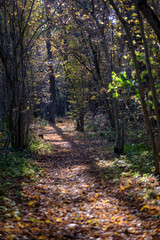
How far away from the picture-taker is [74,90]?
1869cm

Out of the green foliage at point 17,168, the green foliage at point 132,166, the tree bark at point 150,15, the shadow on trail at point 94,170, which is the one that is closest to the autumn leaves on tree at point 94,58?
the tree bark at point 150,15

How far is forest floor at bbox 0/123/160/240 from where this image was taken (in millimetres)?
3791

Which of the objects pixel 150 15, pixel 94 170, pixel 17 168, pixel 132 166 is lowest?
pixel 94 170

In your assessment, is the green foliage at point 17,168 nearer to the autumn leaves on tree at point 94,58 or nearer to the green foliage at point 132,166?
the autumn leaves on tree at point 94,58

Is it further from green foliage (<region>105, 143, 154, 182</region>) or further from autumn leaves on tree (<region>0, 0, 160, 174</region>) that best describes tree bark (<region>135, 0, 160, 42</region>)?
green foliage (<region>105, 143, 154, 182</region>)

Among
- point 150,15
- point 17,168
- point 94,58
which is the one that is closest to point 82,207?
point 17,168

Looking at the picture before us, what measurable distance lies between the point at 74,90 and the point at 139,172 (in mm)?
12937

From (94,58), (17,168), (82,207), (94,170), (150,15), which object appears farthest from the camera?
(94,58)

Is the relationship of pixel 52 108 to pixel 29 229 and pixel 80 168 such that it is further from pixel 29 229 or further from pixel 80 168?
pixel 29 229

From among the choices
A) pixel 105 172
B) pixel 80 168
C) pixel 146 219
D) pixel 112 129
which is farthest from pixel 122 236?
pixel 112 129

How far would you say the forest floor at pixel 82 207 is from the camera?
3791 mm

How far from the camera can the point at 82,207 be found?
199 inches

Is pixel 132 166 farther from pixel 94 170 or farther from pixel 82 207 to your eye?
pixel 82 207

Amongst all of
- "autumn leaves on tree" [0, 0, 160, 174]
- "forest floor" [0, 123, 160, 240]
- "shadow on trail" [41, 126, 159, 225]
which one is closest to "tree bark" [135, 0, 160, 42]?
"autumn leaves on tree" [0, 0, 160, 174]
